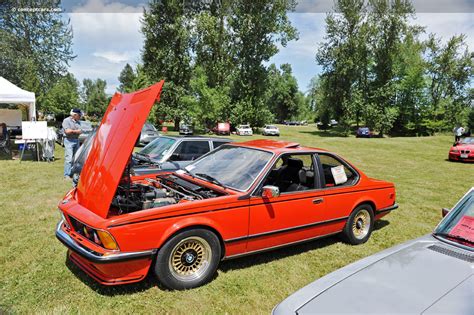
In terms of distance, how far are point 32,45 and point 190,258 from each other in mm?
38374

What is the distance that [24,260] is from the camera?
13.1 ft

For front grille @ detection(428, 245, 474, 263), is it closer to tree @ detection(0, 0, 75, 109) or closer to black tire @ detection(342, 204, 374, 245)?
black tire @ detection(342, 204, 374, 245)

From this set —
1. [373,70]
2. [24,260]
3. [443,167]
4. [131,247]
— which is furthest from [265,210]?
[373,70]

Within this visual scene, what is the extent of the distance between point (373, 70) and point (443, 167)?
97.3 feet

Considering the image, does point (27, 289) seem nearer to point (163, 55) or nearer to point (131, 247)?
point (131, 247)

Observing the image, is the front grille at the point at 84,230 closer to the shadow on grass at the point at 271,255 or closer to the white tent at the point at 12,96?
the shadow on grass at the point at 271,255

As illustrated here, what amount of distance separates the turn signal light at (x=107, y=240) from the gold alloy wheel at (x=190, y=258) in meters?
0.59

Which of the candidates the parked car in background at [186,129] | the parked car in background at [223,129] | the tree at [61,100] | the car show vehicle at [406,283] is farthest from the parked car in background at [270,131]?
the car show vehicle at [406,283]

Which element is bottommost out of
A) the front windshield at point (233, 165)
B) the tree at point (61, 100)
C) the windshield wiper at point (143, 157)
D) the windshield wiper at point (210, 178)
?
the windshield wiper at point (143, 157)

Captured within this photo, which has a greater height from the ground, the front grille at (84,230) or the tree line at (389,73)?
the tree line at (389,73)

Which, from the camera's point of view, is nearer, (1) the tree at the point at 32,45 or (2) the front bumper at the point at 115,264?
(2) the front bumper at the point at 115,264

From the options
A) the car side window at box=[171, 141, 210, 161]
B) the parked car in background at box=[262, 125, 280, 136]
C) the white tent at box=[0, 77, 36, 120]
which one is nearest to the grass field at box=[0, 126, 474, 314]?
the car side window at box=[171, 141, 210, 161]

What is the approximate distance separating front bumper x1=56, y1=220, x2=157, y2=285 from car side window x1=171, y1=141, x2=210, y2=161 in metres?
3.87

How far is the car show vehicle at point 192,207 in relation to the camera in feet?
10.2
